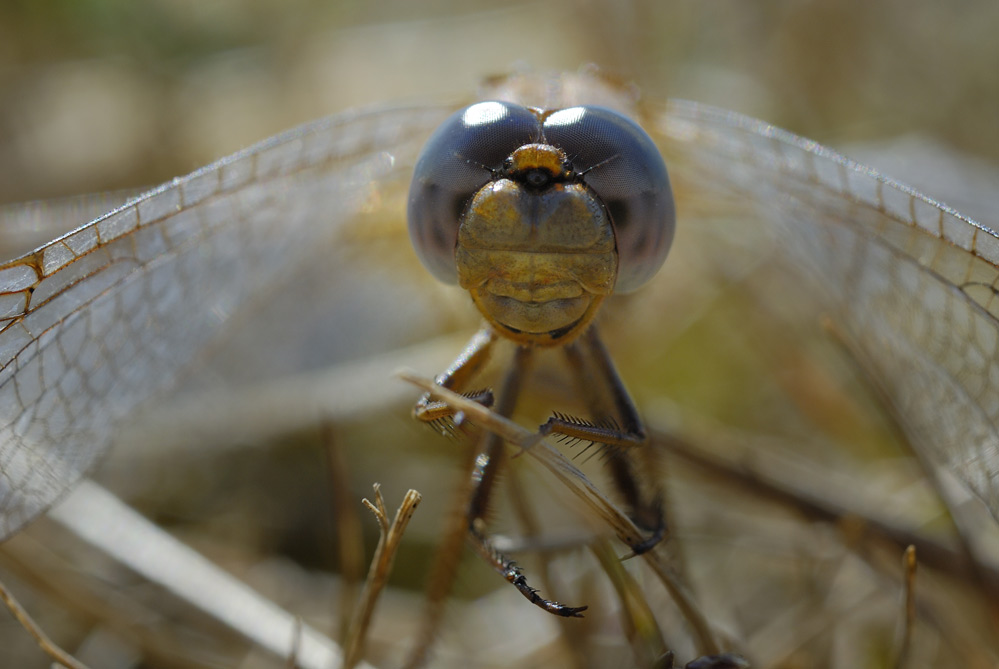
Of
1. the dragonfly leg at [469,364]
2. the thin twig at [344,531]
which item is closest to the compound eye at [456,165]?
the dragonfly leg at [469,364]

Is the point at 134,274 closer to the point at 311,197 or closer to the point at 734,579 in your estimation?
the point at 311,197

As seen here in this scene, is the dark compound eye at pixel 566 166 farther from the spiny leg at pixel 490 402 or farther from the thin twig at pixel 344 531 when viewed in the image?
the thin twig at pixel 344 531

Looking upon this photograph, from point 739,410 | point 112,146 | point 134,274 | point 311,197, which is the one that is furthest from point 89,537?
point 112,146

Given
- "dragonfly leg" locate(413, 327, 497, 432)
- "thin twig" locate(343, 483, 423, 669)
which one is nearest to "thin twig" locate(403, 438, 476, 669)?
"dragonfly leg" locate(413, 327, 497, 432)

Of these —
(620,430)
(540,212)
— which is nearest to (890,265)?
(620,430)

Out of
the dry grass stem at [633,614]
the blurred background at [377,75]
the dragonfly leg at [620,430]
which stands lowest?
the dry grass stem at [633,614]

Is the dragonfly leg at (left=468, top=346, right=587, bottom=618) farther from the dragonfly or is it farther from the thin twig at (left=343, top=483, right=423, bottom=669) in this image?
the dragonfly
